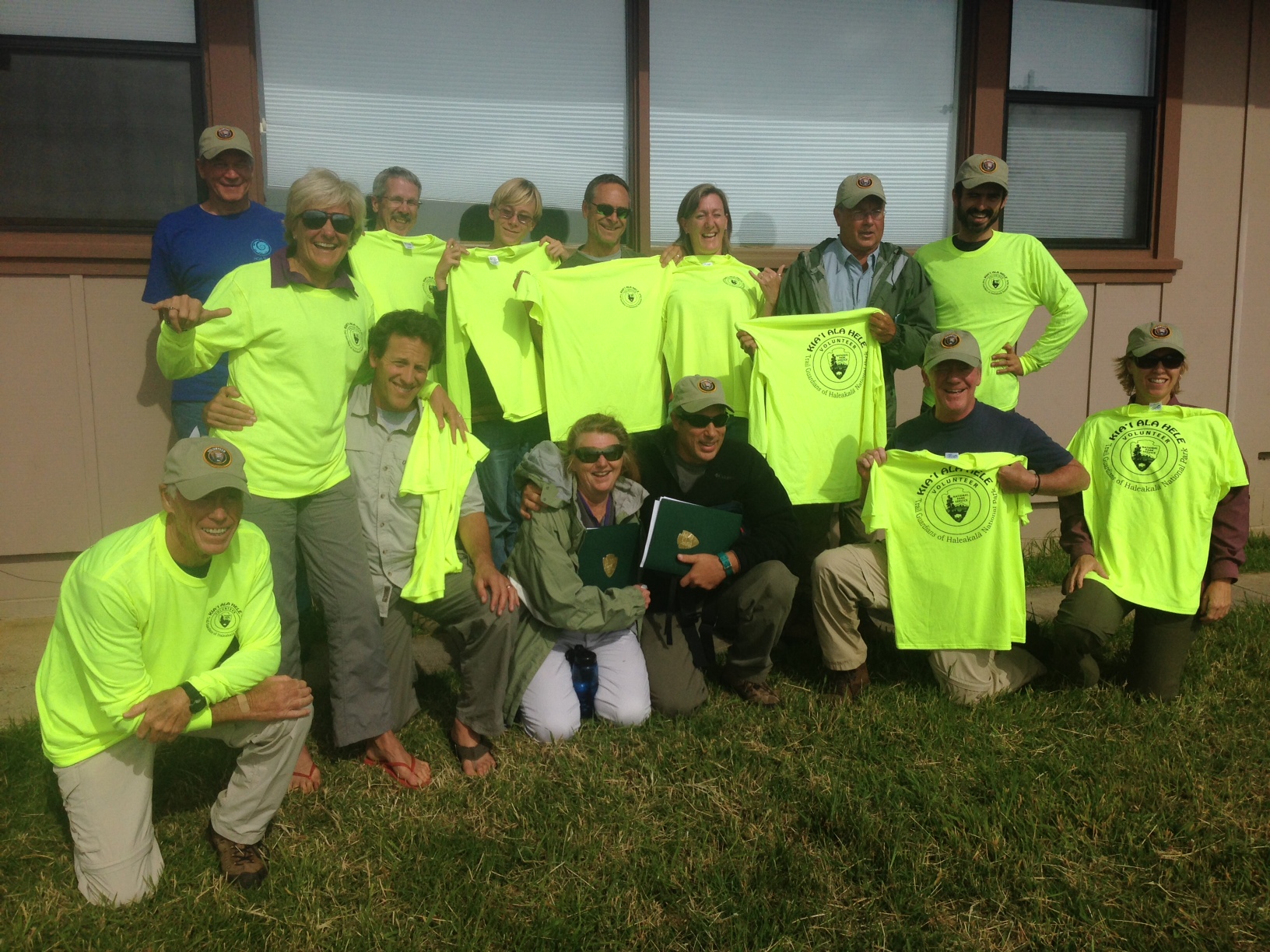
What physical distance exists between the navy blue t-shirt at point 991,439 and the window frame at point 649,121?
2.12 meters

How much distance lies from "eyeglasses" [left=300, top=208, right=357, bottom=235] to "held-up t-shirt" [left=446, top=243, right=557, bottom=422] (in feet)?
3.22

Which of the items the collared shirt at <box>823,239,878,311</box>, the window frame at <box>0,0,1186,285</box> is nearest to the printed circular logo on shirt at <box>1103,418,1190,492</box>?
the collared shirt at <box>823,239,878,311</box>

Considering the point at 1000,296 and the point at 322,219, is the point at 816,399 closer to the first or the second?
the point at 1000,296

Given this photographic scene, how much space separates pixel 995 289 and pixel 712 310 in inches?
55.9

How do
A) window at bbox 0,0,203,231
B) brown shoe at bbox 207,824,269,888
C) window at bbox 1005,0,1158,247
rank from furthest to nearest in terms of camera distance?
window at bbox 1005,0,1158,247 < window at bbox 0,0,203,231 < brown shoe at bbox 207,824,269,888

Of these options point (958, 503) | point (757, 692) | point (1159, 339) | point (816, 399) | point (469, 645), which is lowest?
point (757, 692)

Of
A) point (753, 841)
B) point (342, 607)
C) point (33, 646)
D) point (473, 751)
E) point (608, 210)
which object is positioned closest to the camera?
point (753, 841)

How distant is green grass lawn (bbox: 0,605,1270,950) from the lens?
9.19 feet

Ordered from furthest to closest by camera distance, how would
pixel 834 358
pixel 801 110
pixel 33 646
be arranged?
pixel 801 110
pixel 33 646
pixel 834 358

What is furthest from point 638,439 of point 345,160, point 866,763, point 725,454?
point 345,160

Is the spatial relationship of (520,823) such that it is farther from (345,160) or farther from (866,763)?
(345,160)

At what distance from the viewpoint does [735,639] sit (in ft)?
14.6

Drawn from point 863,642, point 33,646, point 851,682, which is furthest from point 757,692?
point 33,646

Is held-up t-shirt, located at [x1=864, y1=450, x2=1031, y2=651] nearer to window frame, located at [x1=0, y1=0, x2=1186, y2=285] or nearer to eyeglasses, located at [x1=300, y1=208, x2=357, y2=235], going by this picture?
window frame, located at [x1=0, y1=0, x2=1186, y2=285]
